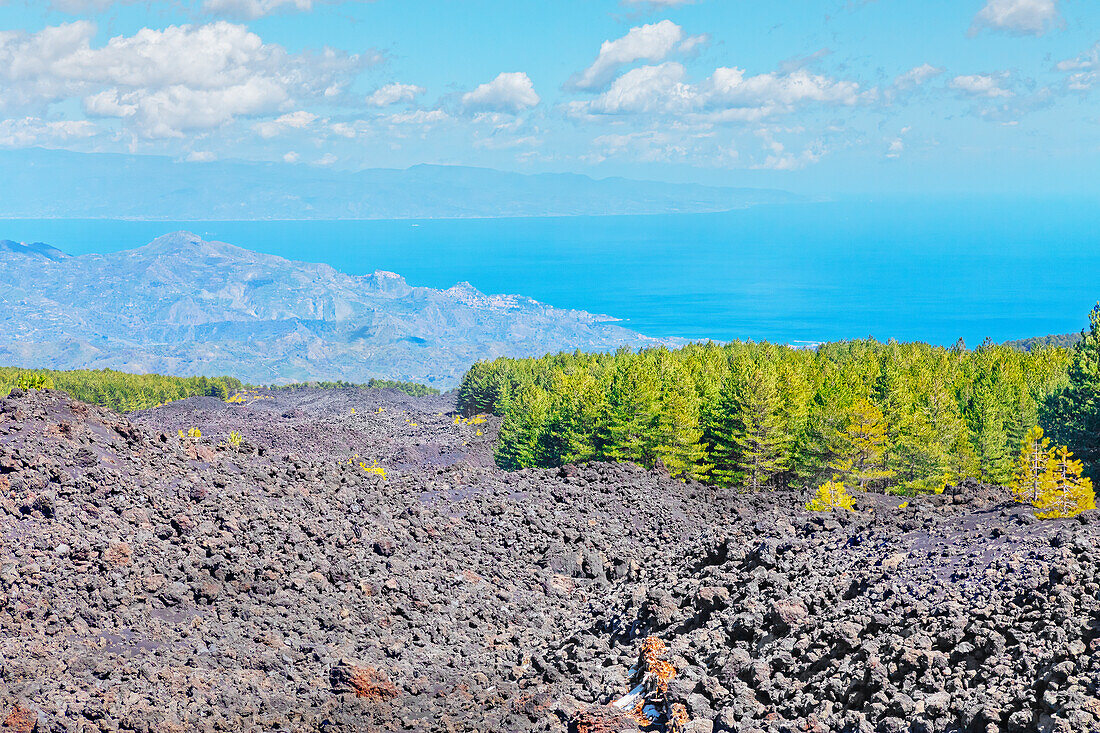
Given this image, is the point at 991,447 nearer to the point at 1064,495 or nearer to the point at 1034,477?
the point at 1034,477

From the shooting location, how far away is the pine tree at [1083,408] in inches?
1510

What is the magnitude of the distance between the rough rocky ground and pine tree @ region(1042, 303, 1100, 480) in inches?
813

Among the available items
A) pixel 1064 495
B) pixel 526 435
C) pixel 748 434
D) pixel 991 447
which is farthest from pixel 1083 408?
pixel 526 435

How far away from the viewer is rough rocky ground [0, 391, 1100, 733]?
12453 mm

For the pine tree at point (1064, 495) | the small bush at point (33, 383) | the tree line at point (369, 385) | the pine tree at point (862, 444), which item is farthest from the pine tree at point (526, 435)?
the tree line at point (369, 385)

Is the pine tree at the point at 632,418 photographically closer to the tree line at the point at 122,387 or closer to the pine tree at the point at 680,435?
the pine tree at the point at 680,435

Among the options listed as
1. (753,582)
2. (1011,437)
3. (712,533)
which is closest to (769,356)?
(1011,437)

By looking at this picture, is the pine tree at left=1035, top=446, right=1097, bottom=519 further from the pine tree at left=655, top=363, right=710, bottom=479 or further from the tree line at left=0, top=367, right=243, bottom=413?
the tree line at left=0, top=367, right=243, bottom=413

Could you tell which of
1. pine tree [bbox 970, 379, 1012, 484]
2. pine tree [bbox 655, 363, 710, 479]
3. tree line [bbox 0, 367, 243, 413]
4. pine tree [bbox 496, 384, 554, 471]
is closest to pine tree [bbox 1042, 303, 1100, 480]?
pine tree [bbox 970, 379, 1012, 484]

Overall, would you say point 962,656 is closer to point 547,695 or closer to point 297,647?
point 547,695

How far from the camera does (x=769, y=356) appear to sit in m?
63.7

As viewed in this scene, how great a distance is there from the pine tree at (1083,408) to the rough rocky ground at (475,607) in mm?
20643

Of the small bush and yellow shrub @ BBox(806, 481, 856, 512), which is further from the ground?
the small bush

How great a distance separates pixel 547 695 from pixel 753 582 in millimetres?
5288
